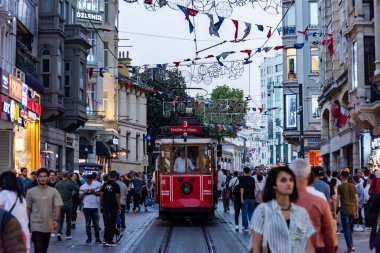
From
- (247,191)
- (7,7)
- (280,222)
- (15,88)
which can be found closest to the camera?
(280,222)

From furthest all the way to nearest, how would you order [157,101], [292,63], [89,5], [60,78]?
[157,101], [292,63], [89,5], [60,78]

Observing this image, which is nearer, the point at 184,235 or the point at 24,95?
the point at 184,235

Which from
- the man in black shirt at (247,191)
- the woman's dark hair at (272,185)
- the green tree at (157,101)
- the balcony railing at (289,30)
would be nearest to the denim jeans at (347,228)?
the man in black shirt at (247,191)

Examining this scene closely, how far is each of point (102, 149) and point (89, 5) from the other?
977 centimetres

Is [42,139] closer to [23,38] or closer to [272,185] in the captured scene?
[23,38]

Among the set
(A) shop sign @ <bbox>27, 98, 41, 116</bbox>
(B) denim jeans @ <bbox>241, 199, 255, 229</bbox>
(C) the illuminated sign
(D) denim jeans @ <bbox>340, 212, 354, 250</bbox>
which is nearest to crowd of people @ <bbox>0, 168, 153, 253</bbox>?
(B) denim jeans @ <bbox>241, 199, 255, 229</bbox>

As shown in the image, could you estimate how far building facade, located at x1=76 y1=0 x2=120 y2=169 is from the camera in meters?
54.7

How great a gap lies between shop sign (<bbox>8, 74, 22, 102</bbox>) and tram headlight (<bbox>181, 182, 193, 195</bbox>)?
22.0 ft

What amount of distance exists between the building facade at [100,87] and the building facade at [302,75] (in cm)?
1277

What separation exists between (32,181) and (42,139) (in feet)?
61.4

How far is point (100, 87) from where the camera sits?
57.3m

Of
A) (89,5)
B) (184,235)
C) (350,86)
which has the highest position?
(89,5)

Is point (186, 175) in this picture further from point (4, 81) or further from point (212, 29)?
point (4, 81)

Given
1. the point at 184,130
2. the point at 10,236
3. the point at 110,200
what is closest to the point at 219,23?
the point at 184,130
